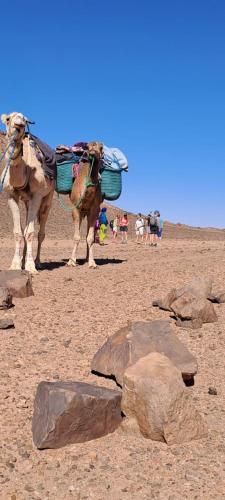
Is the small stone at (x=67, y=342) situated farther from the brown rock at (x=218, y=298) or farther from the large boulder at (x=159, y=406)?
the brown rock at (x=218, y=298)

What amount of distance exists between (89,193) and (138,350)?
7282mm

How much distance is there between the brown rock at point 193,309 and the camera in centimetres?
738

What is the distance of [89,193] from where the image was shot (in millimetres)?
12438

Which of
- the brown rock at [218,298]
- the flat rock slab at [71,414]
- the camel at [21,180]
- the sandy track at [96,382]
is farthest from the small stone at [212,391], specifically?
the camel at [21,180]

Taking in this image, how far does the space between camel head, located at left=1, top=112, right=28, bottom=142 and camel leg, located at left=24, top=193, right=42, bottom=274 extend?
5.41ft

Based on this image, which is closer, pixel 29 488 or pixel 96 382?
pixel 29 488

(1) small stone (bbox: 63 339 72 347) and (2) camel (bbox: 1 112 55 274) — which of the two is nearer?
(1) small stone (bbox: 63 339 72 347)

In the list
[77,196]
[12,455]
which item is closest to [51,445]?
[12,455]

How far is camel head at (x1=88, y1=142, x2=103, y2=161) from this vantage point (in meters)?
11.9

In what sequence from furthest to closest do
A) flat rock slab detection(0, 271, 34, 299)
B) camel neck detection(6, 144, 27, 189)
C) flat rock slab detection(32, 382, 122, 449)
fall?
camel neck detection(6, 144, 27, 189) → flat rock slab detection(0, 271, 34, 299) → flat rock slab detection(32, 382, 122, 449)

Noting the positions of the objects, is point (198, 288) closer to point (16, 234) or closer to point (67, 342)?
point (67, 342)

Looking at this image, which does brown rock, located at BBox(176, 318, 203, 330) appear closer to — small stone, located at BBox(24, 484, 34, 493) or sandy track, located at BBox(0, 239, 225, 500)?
sandy track, located at BBox(0, 239, 225, 500)

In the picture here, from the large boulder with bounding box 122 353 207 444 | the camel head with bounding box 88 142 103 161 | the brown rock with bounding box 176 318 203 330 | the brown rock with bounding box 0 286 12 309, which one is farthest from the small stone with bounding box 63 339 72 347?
the camel head with bounding box 88 142 103 161

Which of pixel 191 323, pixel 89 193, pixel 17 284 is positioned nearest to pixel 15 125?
pixel 17 284
